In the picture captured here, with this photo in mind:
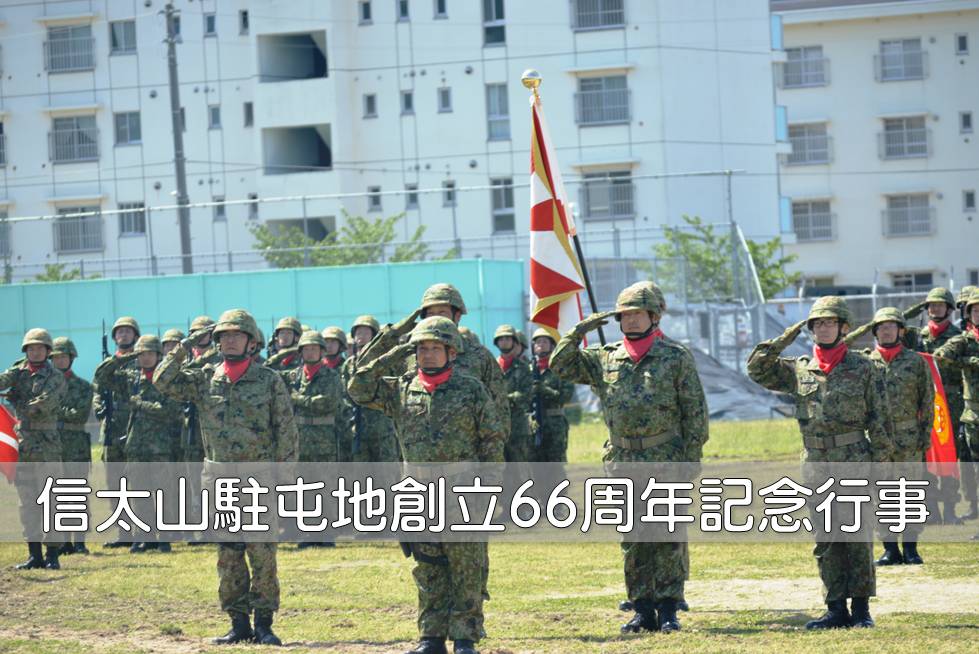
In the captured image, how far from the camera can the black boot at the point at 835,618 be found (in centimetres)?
1050

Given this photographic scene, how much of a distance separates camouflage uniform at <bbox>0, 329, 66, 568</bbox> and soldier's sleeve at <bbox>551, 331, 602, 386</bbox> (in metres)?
6.81

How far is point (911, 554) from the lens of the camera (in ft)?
44.4

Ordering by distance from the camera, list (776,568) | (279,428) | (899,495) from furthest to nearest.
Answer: (776,568) < (899,495) < (279,428)

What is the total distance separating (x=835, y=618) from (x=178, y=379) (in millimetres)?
4917

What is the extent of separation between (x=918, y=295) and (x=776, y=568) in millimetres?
21205

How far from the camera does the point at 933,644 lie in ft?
32.3

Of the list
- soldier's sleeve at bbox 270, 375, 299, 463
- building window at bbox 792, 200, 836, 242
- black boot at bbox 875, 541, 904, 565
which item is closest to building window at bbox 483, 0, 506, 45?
building window at bbox 792, 200, 836, 242

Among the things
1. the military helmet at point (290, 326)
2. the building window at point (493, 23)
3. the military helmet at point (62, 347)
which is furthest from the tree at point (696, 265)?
the military helmet at point (62, 347)

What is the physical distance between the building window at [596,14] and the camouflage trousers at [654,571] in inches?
1391

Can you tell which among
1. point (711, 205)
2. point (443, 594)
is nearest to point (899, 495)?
point (443, 594)

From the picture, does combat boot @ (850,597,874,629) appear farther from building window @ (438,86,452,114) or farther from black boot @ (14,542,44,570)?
building window @ (438,86,452,114)

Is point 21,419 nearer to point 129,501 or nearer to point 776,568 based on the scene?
point 129,501

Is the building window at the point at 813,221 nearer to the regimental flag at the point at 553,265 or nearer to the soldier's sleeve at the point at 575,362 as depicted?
the regimental flag at the point at 553,265

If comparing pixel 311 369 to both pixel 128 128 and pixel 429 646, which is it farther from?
pixel 128 128
